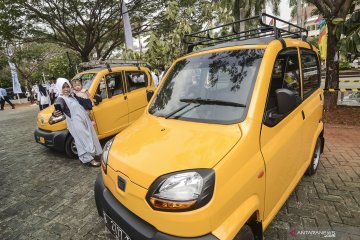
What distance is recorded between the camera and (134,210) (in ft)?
6.66

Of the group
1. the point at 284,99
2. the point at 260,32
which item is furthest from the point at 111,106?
the point at 284,99

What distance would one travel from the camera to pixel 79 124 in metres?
4.97

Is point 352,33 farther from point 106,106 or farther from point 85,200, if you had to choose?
point 85,200

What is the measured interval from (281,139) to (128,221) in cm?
160

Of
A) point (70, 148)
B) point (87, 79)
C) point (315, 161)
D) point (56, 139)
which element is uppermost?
point (87, 79)

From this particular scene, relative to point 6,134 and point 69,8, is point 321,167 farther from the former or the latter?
point 69,8

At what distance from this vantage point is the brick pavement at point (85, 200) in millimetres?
2982

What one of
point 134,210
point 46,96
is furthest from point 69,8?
point 134,210

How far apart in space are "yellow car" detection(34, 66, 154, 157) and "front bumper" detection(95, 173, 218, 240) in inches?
140

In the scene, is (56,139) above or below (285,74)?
below

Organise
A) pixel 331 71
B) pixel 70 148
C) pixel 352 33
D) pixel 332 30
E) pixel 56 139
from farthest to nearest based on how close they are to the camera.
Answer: pixel 331 71
pixel 332 30
pixel 352 33
pixel 70 148
pixel 56 139

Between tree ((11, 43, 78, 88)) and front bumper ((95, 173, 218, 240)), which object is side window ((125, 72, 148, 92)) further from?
tree ((11, 43, 78, 88))

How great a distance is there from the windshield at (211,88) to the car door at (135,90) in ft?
11.7

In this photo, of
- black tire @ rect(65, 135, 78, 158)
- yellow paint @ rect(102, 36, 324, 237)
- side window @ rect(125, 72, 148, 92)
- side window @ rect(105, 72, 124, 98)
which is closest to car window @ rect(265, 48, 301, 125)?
yellow paint @ rect(102, 36, 324, 237)
